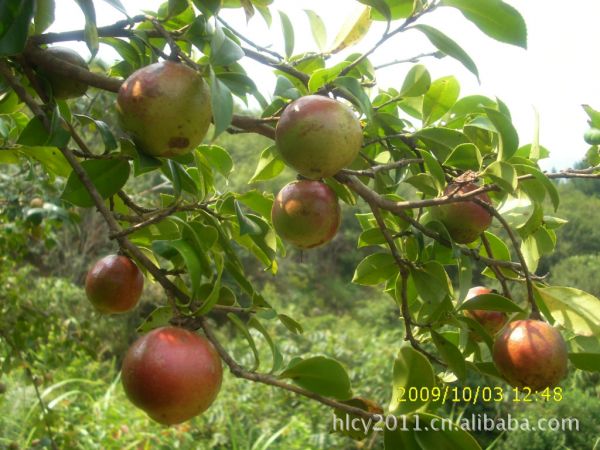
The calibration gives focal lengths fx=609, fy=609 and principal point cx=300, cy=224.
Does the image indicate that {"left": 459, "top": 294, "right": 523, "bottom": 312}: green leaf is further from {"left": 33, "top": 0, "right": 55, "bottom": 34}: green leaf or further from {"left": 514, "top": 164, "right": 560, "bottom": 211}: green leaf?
{"left": 33, "top": 0, "right": 55, "bottom": 34}: green leaf

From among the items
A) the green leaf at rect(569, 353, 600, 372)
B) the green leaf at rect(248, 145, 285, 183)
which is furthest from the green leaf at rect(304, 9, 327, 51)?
the green leaf at rect(569, 353, 600, 372)

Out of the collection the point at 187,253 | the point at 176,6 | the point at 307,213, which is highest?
the point at 176,6

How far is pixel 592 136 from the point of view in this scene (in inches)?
30.2

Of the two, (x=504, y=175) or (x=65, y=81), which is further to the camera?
(x=65, y=81)

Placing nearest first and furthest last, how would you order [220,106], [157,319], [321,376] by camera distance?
[220,106] → [321,376] → [157,319]

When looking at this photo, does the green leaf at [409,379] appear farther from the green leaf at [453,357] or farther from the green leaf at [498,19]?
the green leaf at [498,19]

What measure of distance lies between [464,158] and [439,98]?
14 centimetres

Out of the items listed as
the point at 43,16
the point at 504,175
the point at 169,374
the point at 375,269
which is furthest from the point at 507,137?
the point at 43,16

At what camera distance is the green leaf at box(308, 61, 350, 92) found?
24.1 inches

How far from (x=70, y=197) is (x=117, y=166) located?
0.06 metres

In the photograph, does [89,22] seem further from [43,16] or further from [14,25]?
[43,16]

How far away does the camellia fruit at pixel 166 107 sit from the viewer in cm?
51

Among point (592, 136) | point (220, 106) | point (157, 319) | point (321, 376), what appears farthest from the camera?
point (592, 136)

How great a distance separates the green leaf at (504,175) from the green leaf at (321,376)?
23cm
